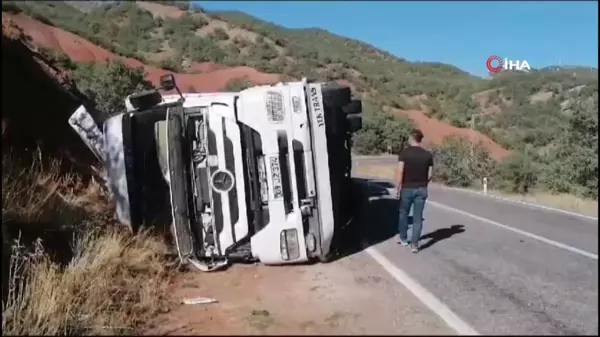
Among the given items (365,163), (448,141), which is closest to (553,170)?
(448,141)

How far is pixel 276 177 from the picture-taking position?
6.83 m

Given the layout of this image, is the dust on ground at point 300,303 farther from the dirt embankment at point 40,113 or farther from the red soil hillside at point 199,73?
the red soil hillside at point 199,73

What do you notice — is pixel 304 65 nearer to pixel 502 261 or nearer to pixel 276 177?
pixel 502 261

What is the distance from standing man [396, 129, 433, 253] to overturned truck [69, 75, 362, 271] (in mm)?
1513

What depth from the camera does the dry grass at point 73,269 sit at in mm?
4516

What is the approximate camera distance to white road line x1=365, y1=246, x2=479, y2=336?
103 inches

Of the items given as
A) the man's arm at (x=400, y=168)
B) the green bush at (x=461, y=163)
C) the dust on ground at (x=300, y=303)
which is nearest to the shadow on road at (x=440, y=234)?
the man's arm at (x=400, y=168)

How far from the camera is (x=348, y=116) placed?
861cm

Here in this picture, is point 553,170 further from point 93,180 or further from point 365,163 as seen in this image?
point 93,180

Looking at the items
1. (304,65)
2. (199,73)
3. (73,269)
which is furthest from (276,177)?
(304,65)

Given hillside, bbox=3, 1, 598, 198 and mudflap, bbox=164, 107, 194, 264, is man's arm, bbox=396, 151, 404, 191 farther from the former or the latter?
hillside, bbox=3, 1, 598, 198

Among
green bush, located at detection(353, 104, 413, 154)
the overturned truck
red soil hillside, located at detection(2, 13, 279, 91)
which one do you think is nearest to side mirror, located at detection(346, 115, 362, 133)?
the overturned truck

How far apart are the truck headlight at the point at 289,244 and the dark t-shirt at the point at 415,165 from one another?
234cm

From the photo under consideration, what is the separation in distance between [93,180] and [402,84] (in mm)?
32324
